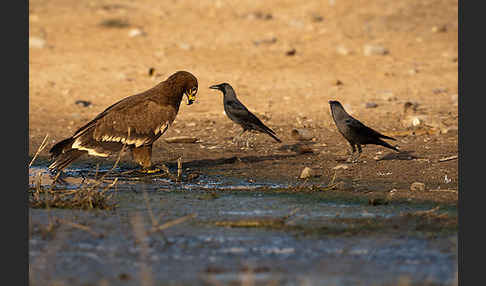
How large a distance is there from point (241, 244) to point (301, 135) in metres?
4.91

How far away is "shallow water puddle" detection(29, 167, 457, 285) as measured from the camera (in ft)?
13.7

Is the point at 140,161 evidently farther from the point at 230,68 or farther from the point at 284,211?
the point at 230,68

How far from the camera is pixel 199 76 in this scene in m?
13.1

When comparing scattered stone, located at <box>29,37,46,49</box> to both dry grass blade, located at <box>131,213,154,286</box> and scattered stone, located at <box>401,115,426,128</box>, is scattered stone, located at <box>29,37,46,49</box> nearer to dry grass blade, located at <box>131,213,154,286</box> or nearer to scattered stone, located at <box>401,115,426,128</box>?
scattered stone, located at <box>401,115,426,128</box>

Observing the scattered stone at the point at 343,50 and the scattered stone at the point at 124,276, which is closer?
the scattered stone at the point at 124,276

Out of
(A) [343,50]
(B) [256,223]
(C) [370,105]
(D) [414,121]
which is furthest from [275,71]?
(B) [256,223]

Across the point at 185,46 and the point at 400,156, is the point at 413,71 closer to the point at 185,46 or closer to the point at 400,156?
the point at 185,46

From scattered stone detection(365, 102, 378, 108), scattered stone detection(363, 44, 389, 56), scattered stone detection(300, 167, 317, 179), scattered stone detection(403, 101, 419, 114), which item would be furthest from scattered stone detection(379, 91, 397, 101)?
scattered stone detection(300, 167, 317, 179)

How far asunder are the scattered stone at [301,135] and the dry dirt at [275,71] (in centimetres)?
8

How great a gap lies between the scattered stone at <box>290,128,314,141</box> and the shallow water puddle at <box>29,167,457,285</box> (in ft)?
10.8

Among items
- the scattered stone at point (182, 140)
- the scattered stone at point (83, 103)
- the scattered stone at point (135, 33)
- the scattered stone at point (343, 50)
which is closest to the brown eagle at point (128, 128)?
the scattered stone at point (182, 140)

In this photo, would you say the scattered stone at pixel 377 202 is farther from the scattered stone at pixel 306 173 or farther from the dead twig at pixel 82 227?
the dead twig at pixel 82 227

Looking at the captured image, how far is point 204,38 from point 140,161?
7622mm

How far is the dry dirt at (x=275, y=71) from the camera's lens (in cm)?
864
